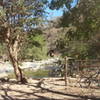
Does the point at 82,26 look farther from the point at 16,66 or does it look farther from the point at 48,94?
the point at 16,66

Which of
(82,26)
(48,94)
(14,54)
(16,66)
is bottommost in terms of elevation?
(48,94)

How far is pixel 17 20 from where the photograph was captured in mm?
13688

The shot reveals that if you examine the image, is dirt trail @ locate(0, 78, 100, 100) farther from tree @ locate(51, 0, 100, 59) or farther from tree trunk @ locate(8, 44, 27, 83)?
tree trunk @ locate(8, 44, 27, 83)

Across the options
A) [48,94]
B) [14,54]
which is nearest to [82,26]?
[48,94]

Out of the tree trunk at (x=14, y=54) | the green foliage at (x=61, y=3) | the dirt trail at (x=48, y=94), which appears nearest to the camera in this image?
the dirt trail at (x=48, y=94)

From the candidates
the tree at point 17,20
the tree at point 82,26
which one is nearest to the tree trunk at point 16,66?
the tree at point 17,20

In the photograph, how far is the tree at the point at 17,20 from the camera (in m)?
13.0

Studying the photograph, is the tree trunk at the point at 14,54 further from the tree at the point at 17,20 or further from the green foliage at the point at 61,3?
the green foliage at the point at 61,3

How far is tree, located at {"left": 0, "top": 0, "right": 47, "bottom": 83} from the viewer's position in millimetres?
13039

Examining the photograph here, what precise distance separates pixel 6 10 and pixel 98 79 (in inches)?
222

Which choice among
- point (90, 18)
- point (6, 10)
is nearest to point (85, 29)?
point (90, 18)

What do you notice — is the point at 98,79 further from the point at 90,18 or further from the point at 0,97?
the point at 0,97

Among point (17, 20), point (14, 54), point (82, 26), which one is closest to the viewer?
point (82, 26)

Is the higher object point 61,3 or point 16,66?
point 61,3
